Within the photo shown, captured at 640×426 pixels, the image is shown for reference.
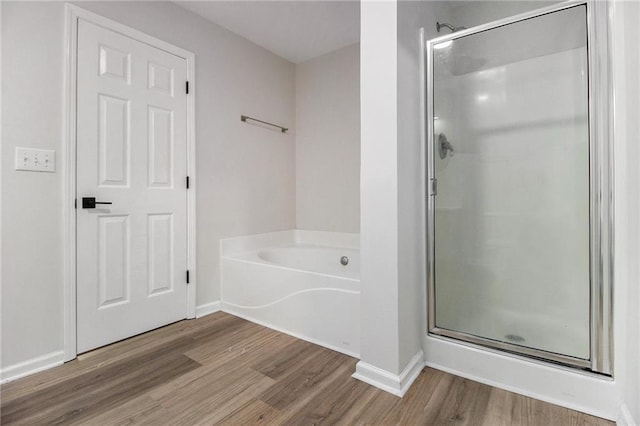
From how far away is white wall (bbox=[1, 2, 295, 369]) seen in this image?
1576 millimetres

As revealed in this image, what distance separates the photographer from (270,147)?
3.04 m

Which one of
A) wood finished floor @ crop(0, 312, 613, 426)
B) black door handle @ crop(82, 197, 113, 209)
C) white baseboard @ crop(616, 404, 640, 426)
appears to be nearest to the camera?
white baseboard @ crop(616, 404, 640, 426)

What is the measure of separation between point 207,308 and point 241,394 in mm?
1158

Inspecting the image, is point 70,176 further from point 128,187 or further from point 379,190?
point 379,190

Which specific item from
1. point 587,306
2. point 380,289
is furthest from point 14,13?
point 587,306

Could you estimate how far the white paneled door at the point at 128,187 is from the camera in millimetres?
1839

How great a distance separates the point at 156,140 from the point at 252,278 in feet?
3.95

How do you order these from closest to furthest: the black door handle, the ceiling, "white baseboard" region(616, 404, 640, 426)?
"white baseboard" region(616, 404, 640, 426)
the black door handle
the ceiling

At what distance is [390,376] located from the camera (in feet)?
4.84

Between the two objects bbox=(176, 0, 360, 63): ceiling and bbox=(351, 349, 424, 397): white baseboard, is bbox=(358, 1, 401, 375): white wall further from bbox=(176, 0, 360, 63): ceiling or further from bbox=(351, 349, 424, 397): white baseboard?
bbox=(176, 0, 360, 63): ceiling

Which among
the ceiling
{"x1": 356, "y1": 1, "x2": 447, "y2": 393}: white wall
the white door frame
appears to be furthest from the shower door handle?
the white door frame

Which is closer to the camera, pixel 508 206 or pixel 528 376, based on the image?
pixel 528 376

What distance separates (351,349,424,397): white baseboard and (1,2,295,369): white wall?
4.80 feet

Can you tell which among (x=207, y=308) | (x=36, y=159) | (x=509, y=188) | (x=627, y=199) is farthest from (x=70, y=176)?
(x=627, y=199)
